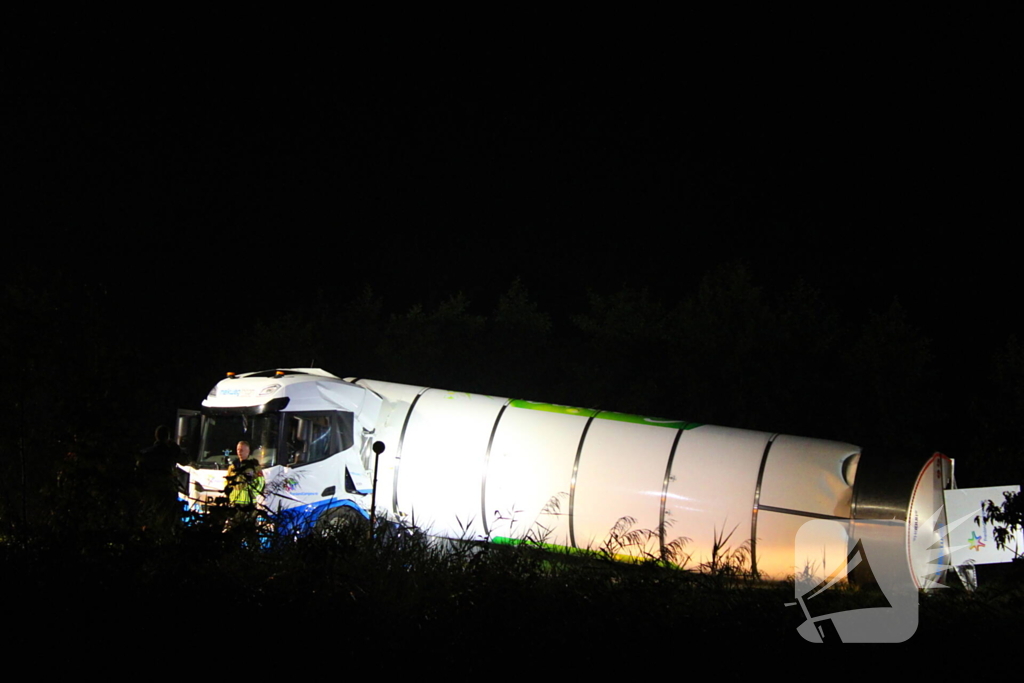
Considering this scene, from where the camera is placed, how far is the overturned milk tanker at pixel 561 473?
33.1ft

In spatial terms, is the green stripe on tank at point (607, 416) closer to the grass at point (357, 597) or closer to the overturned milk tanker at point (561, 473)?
the overturned milk tanker at point (561, 473)

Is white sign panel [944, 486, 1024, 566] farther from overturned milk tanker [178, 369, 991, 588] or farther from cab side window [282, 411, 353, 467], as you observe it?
cab side window [282, 411, 353, 467]

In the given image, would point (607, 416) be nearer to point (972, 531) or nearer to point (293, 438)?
point (293, 438)

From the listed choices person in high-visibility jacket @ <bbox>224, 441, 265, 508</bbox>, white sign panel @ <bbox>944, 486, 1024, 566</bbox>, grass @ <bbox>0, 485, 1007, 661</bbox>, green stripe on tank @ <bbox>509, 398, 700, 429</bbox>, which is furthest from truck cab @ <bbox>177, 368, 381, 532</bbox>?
white sign panel @ <bbox>944, 486, 1024, 566</bbox>

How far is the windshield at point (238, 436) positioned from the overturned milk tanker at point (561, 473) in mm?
18

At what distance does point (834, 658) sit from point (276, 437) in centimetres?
704

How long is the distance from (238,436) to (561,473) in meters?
4.26

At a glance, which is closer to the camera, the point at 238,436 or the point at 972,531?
the point at 972,531

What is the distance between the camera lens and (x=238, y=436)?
420 inches

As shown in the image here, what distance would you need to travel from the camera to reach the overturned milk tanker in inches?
398

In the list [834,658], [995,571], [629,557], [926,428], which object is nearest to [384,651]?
[834,658]

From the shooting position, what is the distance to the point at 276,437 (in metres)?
10.5

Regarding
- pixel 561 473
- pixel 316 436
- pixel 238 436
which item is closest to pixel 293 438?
pixel 316 436

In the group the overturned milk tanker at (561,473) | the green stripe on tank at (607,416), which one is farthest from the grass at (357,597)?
the green stripe on tank at (607,416)
